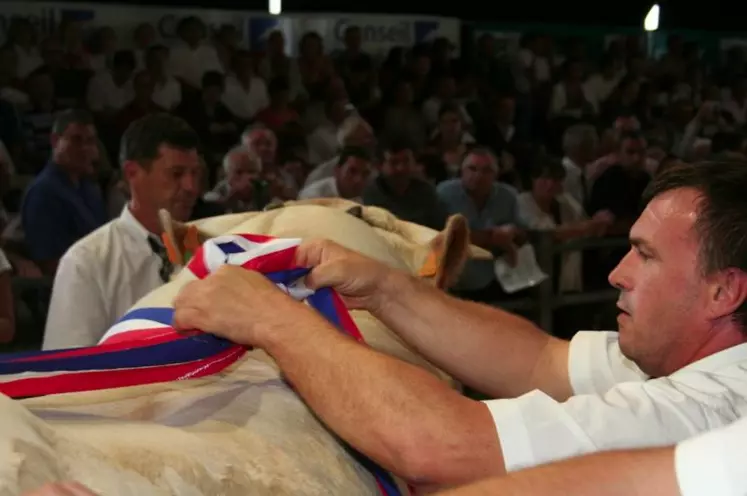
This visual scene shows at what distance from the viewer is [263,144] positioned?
430cm

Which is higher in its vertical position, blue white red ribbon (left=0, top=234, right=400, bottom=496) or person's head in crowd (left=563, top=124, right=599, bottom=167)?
blue white red ribbon (left=0, top=234, right=400, bottom=496)

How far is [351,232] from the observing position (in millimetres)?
1808

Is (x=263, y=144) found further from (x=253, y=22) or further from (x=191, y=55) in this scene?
(x=253, y=22)

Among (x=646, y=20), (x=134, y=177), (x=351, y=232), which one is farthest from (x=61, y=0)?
(x=646, y=20)

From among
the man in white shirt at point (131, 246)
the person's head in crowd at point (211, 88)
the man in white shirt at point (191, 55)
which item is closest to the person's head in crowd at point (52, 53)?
the man in white shirt at point (191, 55)

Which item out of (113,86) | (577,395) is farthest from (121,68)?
(577,395)

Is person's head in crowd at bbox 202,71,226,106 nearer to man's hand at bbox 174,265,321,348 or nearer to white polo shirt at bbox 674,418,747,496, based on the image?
man's hand at bbox 174,265,321,348

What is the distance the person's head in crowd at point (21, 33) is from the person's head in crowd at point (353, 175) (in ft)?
5.45

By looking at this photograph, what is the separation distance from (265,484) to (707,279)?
1.93 ft

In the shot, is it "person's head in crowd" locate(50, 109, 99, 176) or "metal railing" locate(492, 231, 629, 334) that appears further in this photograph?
"metal railing" locate(492, 231, 629, 334)

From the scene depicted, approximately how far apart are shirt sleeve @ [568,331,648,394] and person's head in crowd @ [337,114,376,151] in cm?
326

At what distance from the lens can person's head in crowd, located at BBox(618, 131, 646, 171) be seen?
17.3ft

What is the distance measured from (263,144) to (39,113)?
3.52ft

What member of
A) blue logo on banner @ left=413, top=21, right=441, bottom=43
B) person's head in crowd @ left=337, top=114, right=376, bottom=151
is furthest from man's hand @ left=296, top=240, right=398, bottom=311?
blue logo on banner @ left=413, top=21, right=441, bottom=43
